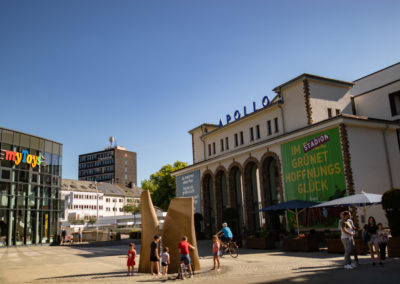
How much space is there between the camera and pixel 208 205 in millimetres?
40688

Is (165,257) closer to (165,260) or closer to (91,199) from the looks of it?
(165,260)

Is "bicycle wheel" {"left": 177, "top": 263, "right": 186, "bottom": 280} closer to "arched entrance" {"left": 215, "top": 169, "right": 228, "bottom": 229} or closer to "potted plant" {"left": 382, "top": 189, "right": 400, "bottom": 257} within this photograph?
"potted plant" {"left": 382, "top": 189, "right": 400, "bottom": 257}

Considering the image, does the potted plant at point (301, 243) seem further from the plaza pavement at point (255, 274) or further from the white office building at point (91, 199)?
the white office building at point (91, 199)

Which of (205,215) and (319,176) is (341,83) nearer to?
(319,176)

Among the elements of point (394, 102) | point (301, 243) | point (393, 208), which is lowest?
point (301, 243)

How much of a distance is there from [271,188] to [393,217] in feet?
52.0

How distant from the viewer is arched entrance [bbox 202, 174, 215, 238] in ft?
132

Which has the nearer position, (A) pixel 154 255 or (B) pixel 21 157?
(A) pixel 154 255

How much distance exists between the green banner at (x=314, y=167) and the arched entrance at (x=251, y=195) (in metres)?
5.28

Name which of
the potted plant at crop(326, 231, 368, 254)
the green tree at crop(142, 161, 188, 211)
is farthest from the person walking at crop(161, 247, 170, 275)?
the green tree at crop(142, 161, 188, 211)

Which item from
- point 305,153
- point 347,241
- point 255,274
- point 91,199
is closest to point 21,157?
point 305,153

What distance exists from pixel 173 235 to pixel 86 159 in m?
125

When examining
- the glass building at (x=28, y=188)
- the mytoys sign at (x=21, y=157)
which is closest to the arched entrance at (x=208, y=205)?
the glass building at (x=28, y=188)

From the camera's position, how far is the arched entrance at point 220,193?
38750 mm
